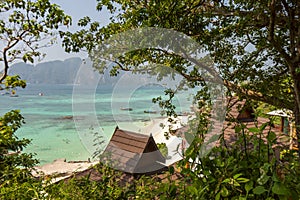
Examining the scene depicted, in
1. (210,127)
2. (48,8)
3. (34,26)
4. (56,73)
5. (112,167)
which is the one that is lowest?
(112,167)

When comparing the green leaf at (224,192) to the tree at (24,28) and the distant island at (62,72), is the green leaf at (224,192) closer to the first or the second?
the distant island at (62,72)

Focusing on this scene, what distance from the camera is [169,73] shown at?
4.40 feet

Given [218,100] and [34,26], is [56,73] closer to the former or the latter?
[34,26]

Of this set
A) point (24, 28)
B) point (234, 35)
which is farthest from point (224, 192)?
point (234, 35)

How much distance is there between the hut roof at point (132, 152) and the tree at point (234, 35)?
1.64 feet

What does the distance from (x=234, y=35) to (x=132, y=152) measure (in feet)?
6.40

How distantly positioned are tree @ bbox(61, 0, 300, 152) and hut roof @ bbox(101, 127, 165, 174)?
0.50 meters

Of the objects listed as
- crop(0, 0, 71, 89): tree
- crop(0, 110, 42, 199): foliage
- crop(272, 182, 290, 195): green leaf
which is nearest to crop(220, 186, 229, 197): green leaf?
crop(272, 182, 290, 195): green leaf

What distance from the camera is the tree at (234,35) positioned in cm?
188

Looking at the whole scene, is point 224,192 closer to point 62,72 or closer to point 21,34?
point 21,34

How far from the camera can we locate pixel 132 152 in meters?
1.23

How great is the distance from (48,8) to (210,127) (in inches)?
63.0

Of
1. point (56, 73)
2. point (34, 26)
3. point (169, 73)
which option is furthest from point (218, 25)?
point (56, 73)

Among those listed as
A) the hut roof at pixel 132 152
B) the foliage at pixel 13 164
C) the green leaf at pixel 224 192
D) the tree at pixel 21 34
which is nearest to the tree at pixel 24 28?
the tree at pixel 21 34
